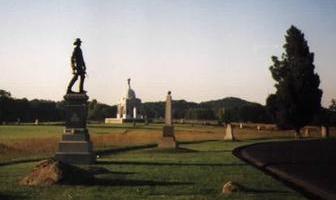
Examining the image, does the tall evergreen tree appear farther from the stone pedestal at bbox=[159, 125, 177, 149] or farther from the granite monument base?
the granite monument base

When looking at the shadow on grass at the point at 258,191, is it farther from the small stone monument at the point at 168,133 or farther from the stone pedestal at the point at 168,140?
the small stone monument at the point at 168,133

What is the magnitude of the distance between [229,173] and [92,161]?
6.39 metres

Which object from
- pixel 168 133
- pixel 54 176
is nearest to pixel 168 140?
pixel 168 133

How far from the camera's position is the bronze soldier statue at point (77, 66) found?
22.3m

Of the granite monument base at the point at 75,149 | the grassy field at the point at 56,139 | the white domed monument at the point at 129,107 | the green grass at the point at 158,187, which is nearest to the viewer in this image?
the green grass at the point at 158,187

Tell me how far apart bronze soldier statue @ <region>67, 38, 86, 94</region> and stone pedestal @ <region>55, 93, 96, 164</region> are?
0.43 metres

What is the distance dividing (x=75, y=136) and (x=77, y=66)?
2.78 meters

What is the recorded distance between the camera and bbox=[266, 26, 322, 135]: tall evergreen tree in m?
53.5

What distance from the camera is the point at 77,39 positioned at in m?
22.5

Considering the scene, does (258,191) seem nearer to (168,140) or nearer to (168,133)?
(168,140)

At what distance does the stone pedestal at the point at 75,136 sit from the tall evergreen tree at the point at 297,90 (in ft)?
113

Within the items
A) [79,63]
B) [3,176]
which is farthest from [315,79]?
[3,176]

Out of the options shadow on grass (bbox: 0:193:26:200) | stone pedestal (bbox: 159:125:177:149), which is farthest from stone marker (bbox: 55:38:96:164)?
stone pedestal (bbox: 159:125:177:149)

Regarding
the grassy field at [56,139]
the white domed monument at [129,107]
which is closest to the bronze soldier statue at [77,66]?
the grassy field at [56,139]
